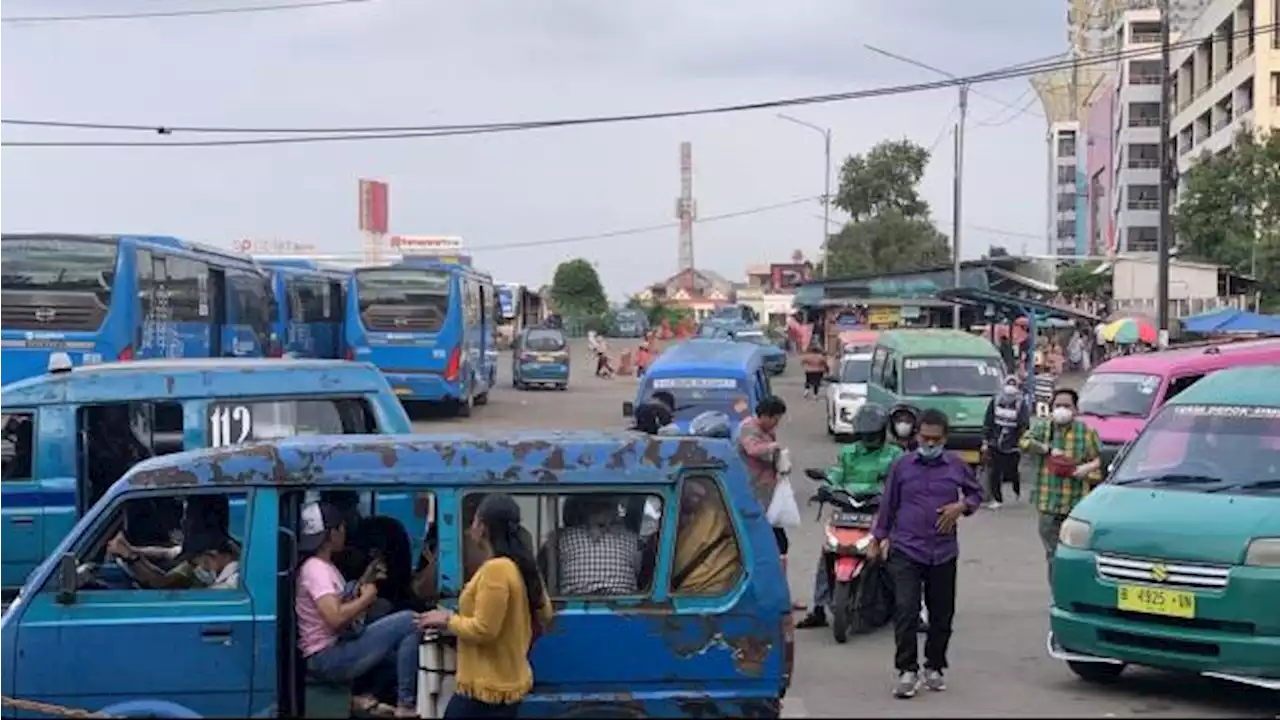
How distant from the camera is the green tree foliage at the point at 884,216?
75.8 m

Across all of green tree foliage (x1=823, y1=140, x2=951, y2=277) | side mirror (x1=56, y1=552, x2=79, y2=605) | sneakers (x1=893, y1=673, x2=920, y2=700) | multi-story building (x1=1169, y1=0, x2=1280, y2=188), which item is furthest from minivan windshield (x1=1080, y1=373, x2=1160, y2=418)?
green tree foliage (x1=823, y1=140, x2=951, y2=277)

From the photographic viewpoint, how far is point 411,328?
32281 mm

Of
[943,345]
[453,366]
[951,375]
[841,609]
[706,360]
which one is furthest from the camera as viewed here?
[453,366]

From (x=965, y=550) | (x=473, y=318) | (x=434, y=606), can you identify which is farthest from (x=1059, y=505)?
(x=473, y=318)

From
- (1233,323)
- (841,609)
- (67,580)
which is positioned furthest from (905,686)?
(1233,323)

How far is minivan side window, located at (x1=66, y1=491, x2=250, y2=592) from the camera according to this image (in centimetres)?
680

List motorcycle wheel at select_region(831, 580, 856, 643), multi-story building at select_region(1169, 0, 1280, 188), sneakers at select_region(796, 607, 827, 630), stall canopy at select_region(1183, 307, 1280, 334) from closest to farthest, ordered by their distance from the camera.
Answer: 1. motorcycle wheel at select_region(831, 580, 856, 643)
2. sneakers at select_region(796, 607, 827, 630)
3. stall canopy at select_region(1183, 307, 1280, 334)
4. multi-story building at select_region(1169, 0, 1280, 188)

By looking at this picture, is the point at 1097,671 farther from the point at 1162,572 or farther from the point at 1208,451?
the point at 1208,451

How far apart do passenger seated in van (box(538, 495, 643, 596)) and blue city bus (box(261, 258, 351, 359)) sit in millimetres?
27768

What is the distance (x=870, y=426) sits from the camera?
11.1 meters

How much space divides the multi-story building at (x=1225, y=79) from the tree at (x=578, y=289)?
4224cm

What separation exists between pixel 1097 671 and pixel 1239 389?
2159mm

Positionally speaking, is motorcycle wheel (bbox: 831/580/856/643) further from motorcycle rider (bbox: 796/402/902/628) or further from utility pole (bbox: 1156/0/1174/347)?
utility pole (bbox: 1156/0/1174/347)

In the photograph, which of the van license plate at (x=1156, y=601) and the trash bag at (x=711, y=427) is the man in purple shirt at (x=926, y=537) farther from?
the trash bag at (x=711, y=427)
